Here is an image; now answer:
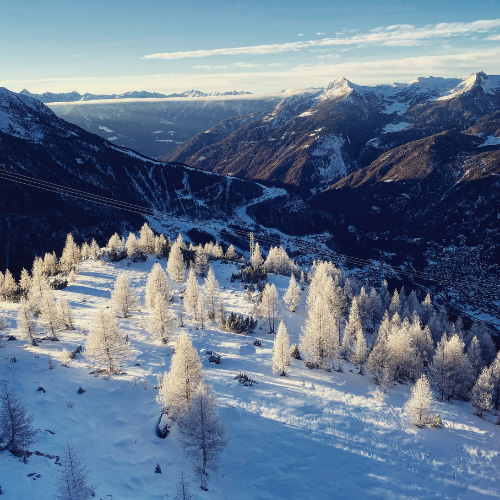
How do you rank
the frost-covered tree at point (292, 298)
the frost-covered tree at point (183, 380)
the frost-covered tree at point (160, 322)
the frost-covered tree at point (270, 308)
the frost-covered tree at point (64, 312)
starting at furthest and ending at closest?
the frost-covered tree at point (292, 298), the frost-covered tree at point (270, 308), the frost-covered tree at point (64, 312), the frost-covered tree at point (160, 322), the frost-covered tree at point (183, 380)

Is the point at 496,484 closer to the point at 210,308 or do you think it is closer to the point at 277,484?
the point at 277,484

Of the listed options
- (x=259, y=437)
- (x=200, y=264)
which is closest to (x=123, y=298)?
(x=200, y=264)

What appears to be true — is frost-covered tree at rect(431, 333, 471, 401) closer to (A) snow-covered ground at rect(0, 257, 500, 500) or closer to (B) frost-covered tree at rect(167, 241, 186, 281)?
(A) snow-covered ground at rect(0, 257, 500, 500)

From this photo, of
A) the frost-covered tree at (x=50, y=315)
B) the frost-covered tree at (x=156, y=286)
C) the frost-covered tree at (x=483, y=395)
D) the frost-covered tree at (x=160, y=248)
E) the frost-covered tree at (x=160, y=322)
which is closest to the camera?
the frost-covered tree at (x=483, y=395)

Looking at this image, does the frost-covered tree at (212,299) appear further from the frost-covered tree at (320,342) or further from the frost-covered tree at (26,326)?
the frost-covered tree at (26,326)

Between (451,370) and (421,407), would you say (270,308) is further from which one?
(451,370)

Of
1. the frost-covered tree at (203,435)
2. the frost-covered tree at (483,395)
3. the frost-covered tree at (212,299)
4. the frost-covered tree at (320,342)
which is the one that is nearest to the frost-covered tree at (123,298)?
the frost-covered tree at (212,299)

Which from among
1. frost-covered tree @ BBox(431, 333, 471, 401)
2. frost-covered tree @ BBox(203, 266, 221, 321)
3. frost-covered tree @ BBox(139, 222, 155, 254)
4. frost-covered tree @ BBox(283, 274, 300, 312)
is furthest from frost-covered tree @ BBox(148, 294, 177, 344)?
frost-covered tree @ BBox(139, 222, 155, 254)
